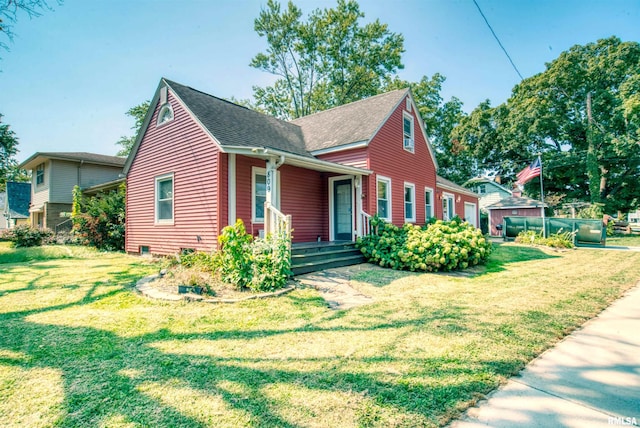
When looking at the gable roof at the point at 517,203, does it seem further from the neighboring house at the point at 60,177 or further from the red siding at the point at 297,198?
the neighboring house at the point at 60,177

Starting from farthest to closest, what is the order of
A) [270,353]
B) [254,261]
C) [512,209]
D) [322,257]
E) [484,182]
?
1. [484,182]
2. [512,209]
3. [322,257]
4. [254,261]
5. [270,353]

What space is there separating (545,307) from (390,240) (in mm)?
4056

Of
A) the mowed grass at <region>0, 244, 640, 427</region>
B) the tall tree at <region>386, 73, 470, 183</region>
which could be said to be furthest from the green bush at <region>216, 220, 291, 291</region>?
the tall tree at <region>386, 73, 470, 183</region>

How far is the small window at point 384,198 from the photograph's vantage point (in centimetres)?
1076

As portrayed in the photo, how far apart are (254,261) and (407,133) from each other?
365 inches

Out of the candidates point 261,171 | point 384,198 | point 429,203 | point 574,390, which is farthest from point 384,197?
point 574,390

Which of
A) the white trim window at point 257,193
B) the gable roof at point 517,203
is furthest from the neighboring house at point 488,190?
the white trim window at point 257,193

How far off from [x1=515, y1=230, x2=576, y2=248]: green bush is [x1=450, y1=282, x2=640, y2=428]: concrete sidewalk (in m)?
12.0

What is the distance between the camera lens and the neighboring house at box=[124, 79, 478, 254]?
25.6ft

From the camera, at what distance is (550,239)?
13875 mm

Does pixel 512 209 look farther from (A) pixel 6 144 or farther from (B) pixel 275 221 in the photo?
(A) pixel 6 144

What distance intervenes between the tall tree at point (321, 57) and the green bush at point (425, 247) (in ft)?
68.3

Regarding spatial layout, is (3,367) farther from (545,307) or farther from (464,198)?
(464,198)

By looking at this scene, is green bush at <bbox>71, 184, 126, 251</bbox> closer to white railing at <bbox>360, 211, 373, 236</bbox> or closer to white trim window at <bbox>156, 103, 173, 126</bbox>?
white trim window at <bbox>156, 103, 173, 126</bbox>
